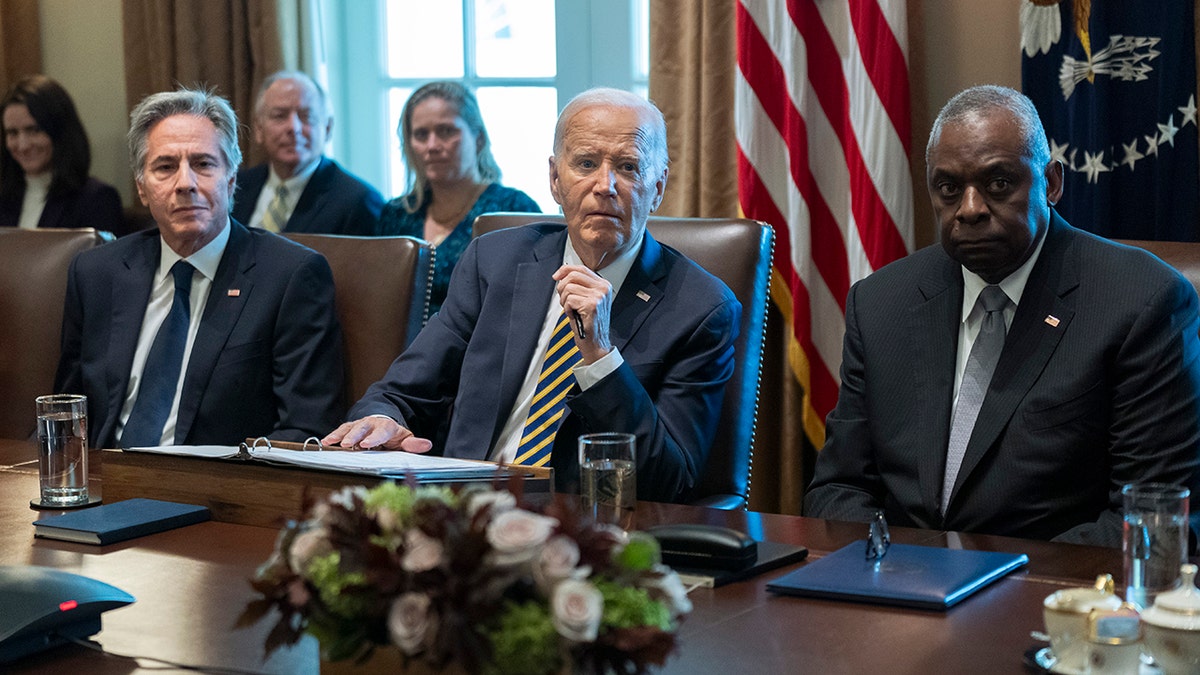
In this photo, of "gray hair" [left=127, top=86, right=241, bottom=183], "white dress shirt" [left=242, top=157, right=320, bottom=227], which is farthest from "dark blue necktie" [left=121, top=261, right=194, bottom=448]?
"white dress shirt" [left=242, top=157, right=320, bottom=227]

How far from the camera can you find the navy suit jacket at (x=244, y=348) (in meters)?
2.95

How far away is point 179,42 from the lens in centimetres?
487

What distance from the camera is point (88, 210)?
4.93m

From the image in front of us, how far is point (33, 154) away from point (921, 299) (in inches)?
149

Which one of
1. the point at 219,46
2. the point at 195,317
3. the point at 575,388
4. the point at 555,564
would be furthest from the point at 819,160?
the point at 555,564

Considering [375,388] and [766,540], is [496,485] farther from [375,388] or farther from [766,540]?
[375,388]

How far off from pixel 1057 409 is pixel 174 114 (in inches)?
82.3

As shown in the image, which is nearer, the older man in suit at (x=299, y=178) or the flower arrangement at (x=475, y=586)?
the flower arrangement at (x=475, y=586)

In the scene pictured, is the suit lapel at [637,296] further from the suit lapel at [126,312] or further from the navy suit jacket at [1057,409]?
the suit lapel at [126,312]

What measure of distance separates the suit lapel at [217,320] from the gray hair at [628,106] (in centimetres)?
78

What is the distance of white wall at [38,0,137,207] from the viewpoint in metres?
5.23

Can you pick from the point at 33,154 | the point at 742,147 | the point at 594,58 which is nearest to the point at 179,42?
the point at 33,154

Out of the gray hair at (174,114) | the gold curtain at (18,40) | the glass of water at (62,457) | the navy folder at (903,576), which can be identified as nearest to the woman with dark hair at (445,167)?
the gray hair at (174,114)

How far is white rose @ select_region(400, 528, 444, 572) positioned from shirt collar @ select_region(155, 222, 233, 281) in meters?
2.19
